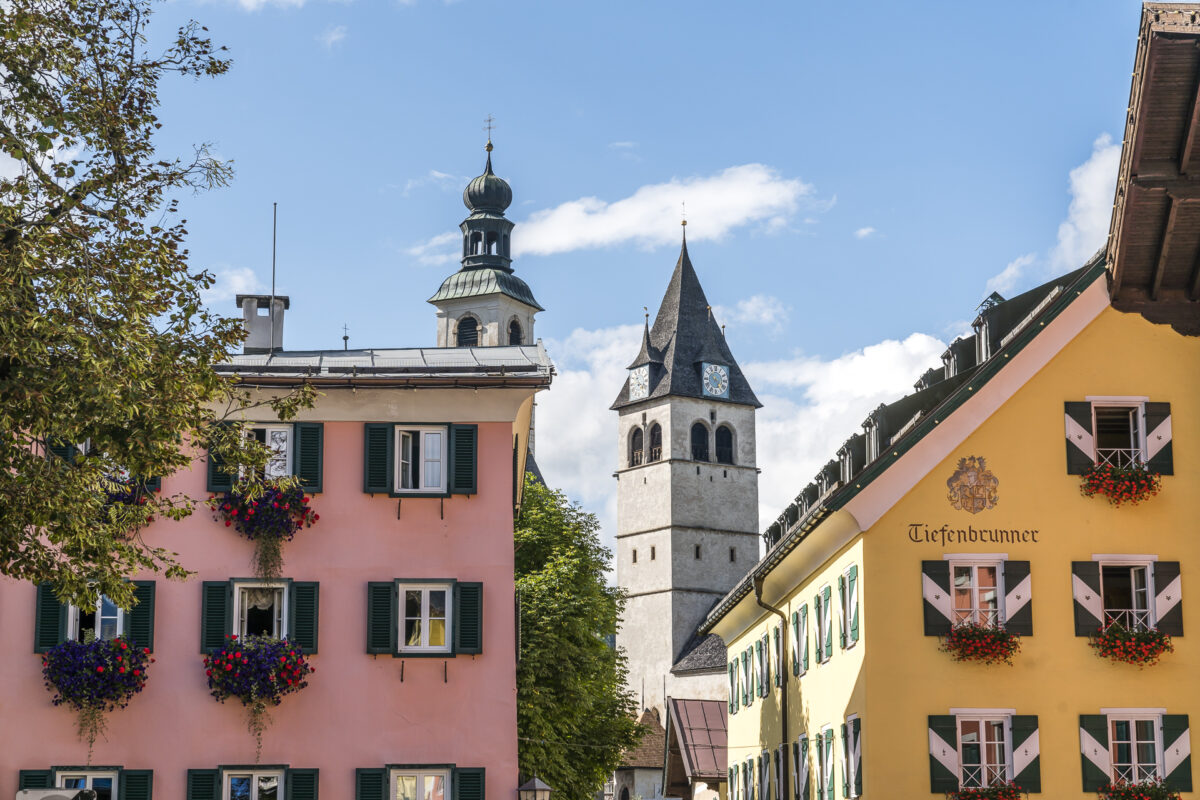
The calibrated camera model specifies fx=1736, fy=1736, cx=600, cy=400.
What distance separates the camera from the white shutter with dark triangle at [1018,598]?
26.4 m

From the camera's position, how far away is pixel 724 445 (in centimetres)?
11806

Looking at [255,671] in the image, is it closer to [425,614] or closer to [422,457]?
[425,614]

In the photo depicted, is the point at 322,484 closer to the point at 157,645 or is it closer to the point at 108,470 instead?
the point at 157,645

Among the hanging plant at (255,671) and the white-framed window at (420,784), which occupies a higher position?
the hanging plant at (255,671)

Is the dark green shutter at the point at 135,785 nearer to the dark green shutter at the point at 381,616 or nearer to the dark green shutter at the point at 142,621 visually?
the dark green shutter at the point at 142,621

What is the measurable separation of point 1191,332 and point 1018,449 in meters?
3.42

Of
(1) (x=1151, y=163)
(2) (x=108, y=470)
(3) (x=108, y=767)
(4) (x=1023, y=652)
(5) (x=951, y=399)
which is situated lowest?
(3) (x=108, y=767)

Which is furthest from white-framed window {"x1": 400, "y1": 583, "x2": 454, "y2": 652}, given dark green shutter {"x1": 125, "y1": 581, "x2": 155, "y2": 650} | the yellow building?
the yellow building

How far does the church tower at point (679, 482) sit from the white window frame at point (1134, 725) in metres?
82.3

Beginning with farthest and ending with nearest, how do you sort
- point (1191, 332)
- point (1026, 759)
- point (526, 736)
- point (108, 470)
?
point (526, 736)
point (1191, 332)
point (1026, 759)
point (108, 470)

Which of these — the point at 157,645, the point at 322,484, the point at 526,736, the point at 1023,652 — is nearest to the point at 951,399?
the point at 1023,652

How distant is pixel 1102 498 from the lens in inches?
1062

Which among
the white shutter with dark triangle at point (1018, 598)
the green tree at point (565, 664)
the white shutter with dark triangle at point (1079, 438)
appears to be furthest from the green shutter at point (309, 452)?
the green tree at point (565, 664)

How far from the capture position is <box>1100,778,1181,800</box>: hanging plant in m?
25.1
